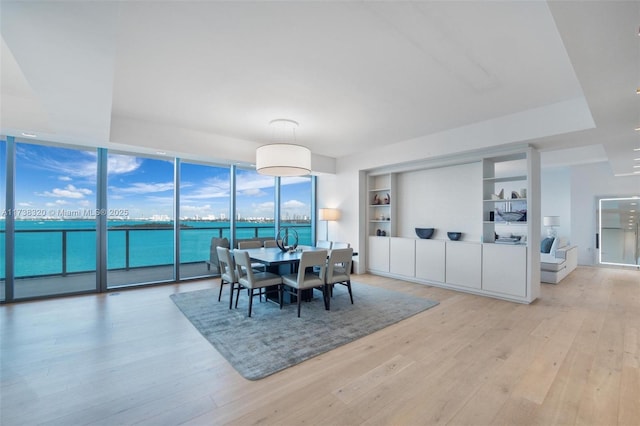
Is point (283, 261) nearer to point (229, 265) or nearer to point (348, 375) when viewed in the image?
point (229, 265)

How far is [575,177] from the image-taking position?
7.68 metres

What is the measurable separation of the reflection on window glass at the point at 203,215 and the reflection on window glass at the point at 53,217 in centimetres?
154

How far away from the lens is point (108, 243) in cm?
489

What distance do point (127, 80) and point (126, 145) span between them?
5.45 feet

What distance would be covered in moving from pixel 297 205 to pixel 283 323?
4.23 m

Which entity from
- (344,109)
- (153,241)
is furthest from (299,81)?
(153,241)

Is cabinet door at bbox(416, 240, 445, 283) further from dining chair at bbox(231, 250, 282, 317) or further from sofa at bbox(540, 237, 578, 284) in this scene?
dining chair at bbox(231, 250, 282, 317)

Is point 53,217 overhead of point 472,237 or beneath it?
overhead

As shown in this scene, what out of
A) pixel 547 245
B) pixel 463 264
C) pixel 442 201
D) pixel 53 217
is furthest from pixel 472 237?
pixel 53 217

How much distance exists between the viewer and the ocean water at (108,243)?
15.0 ft

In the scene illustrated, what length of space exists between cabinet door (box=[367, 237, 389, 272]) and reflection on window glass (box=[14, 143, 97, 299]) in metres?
5.24

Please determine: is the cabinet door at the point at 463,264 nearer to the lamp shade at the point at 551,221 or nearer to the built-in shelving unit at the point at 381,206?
the built-in shelving unit at the point at 381,206

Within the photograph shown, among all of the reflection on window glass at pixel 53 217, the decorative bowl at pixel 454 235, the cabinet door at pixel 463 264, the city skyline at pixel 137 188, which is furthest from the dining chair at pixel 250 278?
the decorative bowl at pixel 454 235

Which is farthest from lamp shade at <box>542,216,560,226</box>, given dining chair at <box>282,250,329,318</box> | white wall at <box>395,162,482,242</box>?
dining chair at <box>282,250,329,318</box>
